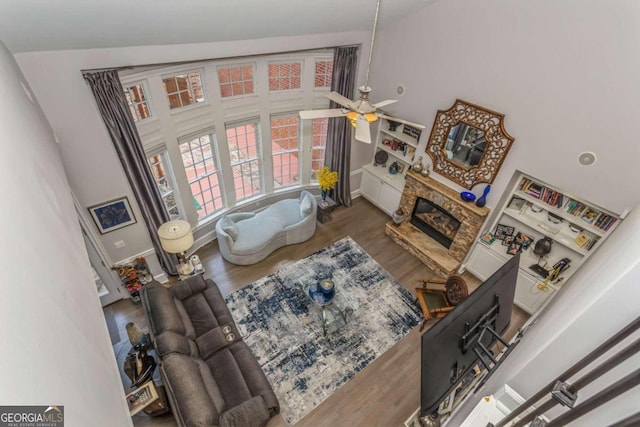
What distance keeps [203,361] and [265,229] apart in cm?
265

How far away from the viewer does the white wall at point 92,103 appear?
3.38m

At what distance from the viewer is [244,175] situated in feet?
20.8

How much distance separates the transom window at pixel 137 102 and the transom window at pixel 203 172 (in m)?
0.74

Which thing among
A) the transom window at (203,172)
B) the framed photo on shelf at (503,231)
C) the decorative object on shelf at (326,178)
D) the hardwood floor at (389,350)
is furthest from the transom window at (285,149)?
the framed photo on shelf at (503,231)

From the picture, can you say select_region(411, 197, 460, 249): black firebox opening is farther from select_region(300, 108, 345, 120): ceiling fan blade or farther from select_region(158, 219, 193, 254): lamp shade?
select_region(158, 219, 193, 254): lamp shade

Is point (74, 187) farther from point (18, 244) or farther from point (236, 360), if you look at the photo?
point (18, 244)

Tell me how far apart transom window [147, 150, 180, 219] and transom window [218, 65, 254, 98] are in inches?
58.2

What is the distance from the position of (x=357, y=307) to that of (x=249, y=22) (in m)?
4.61

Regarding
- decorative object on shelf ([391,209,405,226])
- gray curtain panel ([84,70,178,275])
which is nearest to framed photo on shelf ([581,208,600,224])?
decorative object on shelf ([391,209,405,226])

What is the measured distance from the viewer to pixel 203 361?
4031 mm

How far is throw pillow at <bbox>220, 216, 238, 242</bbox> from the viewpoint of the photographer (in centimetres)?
569

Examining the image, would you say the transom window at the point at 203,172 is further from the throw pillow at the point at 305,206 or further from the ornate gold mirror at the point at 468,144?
the ornate gold mirror at the point at 468,144

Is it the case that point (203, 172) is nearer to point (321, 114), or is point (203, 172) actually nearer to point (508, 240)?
point (321, 114)

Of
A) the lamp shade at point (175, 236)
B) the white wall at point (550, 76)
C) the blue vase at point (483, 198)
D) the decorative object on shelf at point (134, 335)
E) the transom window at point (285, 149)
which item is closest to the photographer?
the white wall at point (550, 76)
